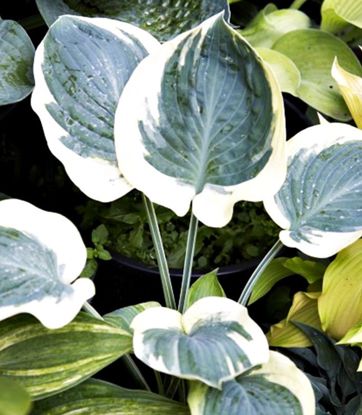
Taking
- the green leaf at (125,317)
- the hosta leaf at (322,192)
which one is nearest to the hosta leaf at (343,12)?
the hosta leaf at (322,192)

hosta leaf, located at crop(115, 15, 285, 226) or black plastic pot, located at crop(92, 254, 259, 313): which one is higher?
hosta leaf, located at crop(115, 15, 285, 226)

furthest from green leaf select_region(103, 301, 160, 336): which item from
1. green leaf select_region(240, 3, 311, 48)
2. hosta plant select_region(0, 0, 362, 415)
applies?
green leaf select_region(240, 3, 311, 48)

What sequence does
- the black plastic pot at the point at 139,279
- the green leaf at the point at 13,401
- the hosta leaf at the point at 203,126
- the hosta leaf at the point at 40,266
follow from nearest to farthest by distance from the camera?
1. the green leaf at the point at 13,401
2. the hosta leaf at the point at 40,266
3. the hosta leaf at the point at 203,126
4. the black plastic pot at the point at 139,279

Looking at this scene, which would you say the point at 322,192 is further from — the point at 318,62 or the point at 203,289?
the point at 318,62

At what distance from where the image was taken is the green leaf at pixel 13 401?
0.49 m

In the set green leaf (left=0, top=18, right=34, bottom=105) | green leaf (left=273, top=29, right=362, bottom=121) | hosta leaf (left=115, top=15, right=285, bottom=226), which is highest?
green leaf (left=0, top=18, right=34, bottom=105)

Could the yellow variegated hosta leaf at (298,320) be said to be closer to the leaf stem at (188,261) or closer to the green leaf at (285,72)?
the leaf stem at (188,261)

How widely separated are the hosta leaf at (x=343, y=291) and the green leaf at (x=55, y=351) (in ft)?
0.87

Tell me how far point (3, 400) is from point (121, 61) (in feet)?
1.28

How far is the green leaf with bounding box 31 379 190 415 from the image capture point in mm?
666

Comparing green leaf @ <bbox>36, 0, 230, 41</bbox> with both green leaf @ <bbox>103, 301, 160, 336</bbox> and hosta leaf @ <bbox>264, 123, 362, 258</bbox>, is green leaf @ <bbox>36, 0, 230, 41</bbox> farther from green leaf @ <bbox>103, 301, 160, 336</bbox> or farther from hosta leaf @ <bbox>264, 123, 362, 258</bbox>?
green leaf @ <bbox>103, 301, 160, 336</bbox>

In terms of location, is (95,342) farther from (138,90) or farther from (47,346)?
(138,90)

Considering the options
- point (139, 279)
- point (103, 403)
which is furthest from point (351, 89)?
point (103, 403)

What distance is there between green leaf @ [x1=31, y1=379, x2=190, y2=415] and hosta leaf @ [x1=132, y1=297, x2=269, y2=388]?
71 millimetres
